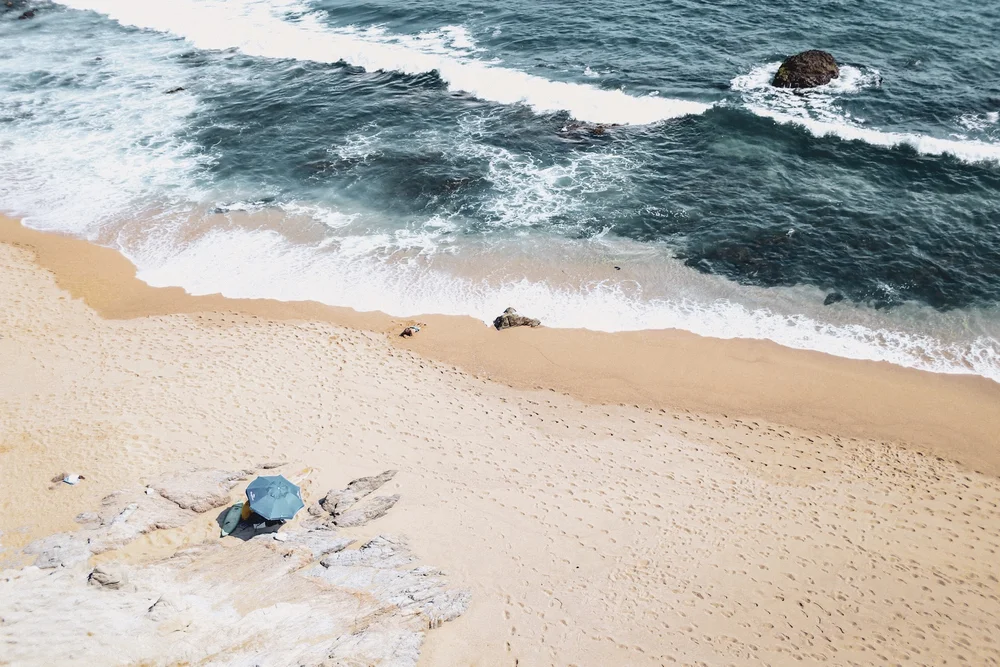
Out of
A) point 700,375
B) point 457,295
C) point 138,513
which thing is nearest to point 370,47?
point 457,295

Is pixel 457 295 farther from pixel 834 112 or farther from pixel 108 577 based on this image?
pixel 834 112

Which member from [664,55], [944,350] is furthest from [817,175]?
[664,55]

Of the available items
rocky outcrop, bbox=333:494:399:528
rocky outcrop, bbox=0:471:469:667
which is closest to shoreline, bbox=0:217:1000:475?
rocky outcrop, bbox=333:494:399:528

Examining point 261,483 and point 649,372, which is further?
point 649,372

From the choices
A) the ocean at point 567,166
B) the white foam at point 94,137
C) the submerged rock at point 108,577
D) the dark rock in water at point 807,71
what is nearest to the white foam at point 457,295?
the ocean at point 567,166

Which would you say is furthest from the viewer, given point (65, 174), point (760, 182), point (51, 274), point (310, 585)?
point (65, 174)

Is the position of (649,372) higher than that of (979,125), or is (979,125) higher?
(979,125)

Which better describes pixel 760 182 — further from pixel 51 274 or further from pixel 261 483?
pixel 51 274

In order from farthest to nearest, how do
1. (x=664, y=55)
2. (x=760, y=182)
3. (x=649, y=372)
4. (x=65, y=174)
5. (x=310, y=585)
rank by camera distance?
(x=664, y=55) < (x=65, y=174) < (x=760, y=182) < (x=649, y=372) < (x=310, y=585)

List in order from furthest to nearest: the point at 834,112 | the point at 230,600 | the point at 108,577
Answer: the point at 834,112, the point at 230,600, the point at 108,577
